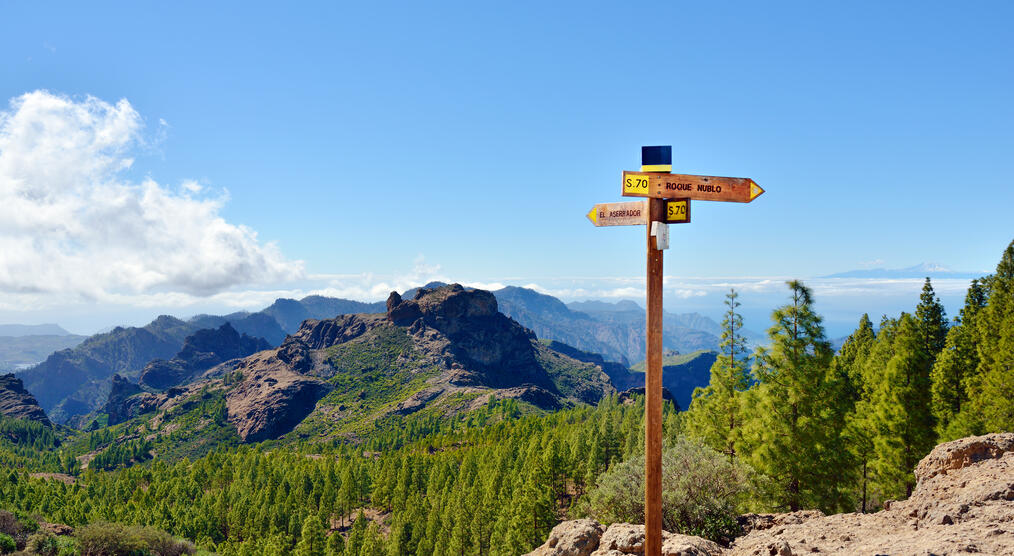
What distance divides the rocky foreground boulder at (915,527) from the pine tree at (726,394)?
1573 cm

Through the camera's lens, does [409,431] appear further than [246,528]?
Yes

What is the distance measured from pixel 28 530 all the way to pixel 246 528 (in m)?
27.6

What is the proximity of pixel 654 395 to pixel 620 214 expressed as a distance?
3.71 m

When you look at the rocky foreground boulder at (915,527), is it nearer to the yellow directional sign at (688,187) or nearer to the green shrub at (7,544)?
the yellow directional sign at (688,187)

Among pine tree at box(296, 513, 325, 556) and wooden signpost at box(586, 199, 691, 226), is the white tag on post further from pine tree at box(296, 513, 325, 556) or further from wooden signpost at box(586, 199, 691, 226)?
pine tree at box(296, 513, 325, 556)

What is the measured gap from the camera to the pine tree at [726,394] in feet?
113

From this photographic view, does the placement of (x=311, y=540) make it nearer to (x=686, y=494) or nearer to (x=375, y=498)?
(x=375, y=498)

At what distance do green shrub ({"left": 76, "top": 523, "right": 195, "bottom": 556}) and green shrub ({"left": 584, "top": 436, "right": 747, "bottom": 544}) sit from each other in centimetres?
7013

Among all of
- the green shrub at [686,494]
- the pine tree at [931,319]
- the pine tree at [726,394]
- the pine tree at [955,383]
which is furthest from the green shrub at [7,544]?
the pine tree at [931,319]

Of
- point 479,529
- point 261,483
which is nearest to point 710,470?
point 479,529

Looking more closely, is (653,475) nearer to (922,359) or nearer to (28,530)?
(922,359)

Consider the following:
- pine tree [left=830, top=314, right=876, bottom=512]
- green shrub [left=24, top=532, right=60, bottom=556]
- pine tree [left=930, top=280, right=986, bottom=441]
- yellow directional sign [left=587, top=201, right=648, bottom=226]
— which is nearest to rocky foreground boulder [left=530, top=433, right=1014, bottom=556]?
yellow directional sign [left=587, top=201, right=648, bottom=226]

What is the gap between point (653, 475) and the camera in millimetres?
10359

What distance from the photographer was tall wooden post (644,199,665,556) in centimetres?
985
